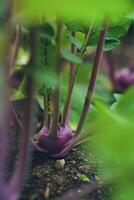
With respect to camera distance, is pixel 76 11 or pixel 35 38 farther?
pixel 35 38

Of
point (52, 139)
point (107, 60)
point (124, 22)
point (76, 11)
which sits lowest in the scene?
point (107, 60)

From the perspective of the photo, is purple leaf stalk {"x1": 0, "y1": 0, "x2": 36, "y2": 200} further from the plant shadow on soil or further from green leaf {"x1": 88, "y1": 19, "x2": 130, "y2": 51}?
green leaf {"x1": 88, "y1": 19, "x2": 130, "y2": 51}

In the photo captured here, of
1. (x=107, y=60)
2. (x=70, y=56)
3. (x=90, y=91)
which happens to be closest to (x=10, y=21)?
(x=70, y=56)

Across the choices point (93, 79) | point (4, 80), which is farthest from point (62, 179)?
point (4, 80)

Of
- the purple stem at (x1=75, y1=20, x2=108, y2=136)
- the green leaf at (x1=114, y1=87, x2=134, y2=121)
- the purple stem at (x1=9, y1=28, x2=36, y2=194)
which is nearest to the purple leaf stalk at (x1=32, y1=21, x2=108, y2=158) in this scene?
Answer: the purple stem at (x1=75, y1=20, x2=108, y2=136)

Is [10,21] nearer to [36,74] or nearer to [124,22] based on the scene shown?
[36,74]

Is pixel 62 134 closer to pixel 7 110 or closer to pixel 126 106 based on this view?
pixel 7 110

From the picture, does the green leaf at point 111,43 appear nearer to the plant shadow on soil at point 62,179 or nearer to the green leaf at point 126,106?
the plant shadow on soil at point 62,179

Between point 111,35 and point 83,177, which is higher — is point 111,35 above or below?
above

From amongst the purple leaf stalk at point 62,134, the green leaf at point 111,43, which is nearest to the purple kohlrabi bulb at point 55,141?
the purple leaf stalk at point 62,134
